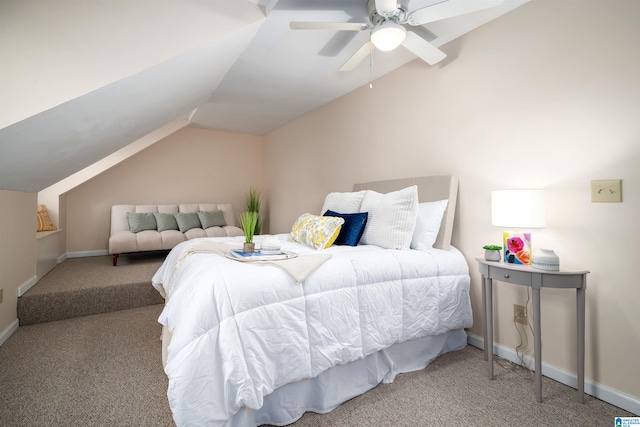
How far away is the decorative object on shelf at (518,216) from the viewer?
1.79 meters

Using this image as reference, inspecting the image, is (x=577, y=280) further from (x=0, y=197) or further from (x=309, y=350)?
(x=0, y=197)

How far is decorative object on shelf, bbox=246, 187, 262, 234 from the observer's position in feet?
18.4

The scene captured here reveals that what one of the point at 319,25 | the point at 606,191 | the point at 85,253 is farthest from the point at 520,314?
the point at 85,253

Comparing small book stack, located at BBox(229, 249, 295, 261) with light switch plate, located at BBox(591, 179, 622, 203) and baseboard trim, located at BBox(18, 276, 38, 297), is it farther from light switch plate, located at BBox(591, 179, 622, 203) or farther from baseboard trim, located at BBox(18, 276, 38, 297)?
baseboard trim, located at BBox(18, 276, 38, 297)

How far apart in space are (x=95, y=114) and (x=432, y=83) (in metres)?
2.55

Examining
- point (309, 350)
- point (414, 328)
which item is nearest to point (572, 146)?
point (414, 328)

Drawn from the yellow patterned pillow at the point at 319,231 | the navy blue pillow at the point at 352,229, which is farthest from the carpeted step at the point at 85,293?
the navy blue pillow at the point at 352,229

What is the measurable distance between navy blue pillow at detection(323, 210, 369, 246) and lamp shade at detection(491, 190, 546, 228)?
0.95 meters

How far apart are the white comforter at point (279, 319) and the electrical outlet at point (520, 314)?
0.38 metres

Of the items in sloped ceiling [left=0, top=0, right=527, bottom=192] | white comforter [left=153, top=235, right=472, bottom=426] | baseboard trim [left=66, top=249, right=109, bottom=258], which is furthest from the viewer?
baseboard trim [left=66, top=249, right=109, bottom=258]

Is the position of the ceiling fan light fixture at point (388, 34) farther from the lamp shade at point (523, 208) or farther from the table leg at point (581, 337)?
the table leg at point (581, 337)

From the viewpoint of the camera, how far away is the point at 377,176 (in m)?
3.26

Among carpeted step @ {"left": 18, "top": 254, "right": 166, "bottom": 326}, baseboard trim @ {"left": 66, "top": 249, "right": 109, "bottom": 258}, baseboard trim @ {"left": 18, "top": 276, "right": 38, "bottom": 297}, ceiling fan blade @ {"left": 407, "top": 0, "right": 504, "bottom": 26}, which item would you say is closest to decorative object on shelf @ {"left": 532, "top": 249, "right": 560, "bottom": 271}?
ceiling fan blade @ {"left": 407, "top": 0, "right": 504, "bottom": 26}

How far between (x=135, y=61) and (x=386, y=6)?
139 centimetres
